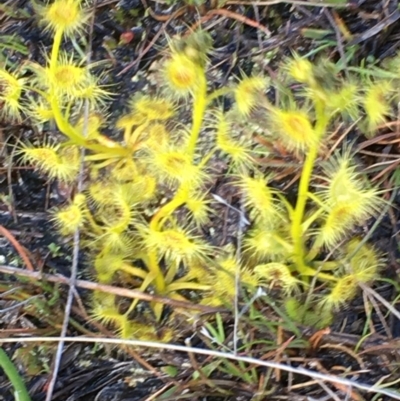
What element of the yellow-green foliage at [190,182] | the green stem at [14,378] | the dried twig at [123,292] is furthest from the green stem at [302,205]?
the green stem at [14,378]

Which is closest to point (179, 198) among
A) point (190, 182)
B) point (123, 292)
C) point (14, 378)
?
point (190, 182)

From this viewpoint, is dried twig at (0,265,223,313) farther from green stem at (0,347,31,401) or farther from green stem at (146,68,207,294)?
green stem at (0,347,31,401)

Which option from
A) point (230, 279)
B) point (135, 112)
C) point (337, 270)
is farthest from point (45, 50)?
point (337, 270)

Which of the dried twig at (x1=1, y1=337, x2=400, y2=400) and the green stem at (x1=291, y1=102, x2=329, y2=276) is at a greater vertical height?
the green stem at (x1=291, y1=102, x2=329, y2=276)

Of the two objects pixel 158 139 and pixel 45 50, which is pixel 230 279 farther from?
pixel 45 50

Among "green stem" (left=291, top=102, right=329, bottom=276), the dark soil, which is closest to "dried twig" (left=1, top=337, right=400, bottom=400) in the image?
the dark soil
